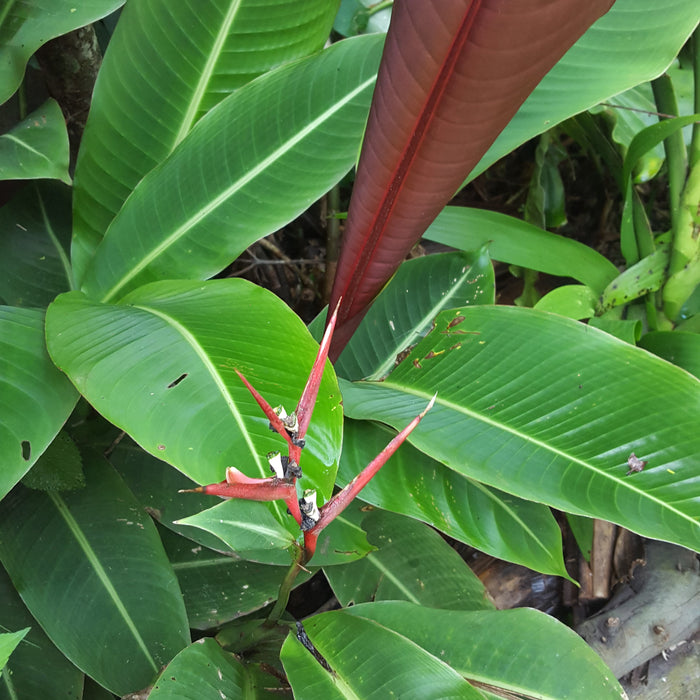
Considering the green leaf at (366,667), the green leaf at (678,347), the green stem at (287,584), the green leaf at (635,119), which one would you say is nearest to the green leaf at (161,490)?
the green stem at (287,584)

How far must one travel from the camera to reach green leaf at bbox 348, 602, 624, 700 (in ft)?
1.92

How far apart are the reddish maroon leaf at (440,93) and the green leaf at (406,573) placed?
0.48m

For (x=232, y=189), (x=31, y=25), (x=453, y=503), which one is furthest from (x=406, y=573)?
(x=31, y=25)

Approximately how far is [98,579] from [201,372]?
362 millimetres

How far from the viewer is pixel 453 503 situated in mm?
776

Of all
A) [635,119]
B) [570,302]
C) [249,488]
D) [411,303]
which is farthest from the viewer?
[635,119]

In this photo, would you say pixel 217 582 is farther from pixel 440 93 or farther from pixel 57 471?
pixel 440 93

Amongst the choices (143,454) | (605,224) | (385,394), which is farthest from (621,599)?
(605,224)

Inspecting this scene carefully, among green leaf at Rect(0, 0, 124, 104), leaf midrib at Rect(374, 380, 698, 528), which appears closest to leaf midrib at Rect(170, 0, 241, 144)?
green leaf at Rect(0, 0, 124, 104)

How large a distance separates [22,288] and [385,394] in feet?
1.84

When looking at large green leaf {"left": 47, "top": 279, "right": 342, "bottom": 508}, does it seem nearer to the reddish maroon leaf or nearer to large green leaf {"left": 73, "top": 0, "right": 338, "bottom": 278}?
the reddish maroon leaf

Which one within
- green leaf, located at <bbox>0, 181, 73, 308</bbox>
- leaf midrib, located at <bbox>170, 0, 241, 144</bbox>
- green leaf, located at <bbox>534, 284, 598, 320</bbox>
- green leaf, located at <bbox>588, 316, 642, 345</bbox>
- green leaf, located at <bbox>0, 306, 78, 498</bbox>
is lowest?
green leaf, located at <bbox>588, 316, 642, 345</bbox>

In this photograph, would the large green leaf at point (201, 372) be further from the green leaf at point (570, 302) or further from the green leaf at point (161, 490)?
the green leaf at point (570, 302)

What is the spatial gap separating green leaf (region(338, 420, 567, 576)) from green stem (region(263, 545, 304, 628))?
0.52 ft
